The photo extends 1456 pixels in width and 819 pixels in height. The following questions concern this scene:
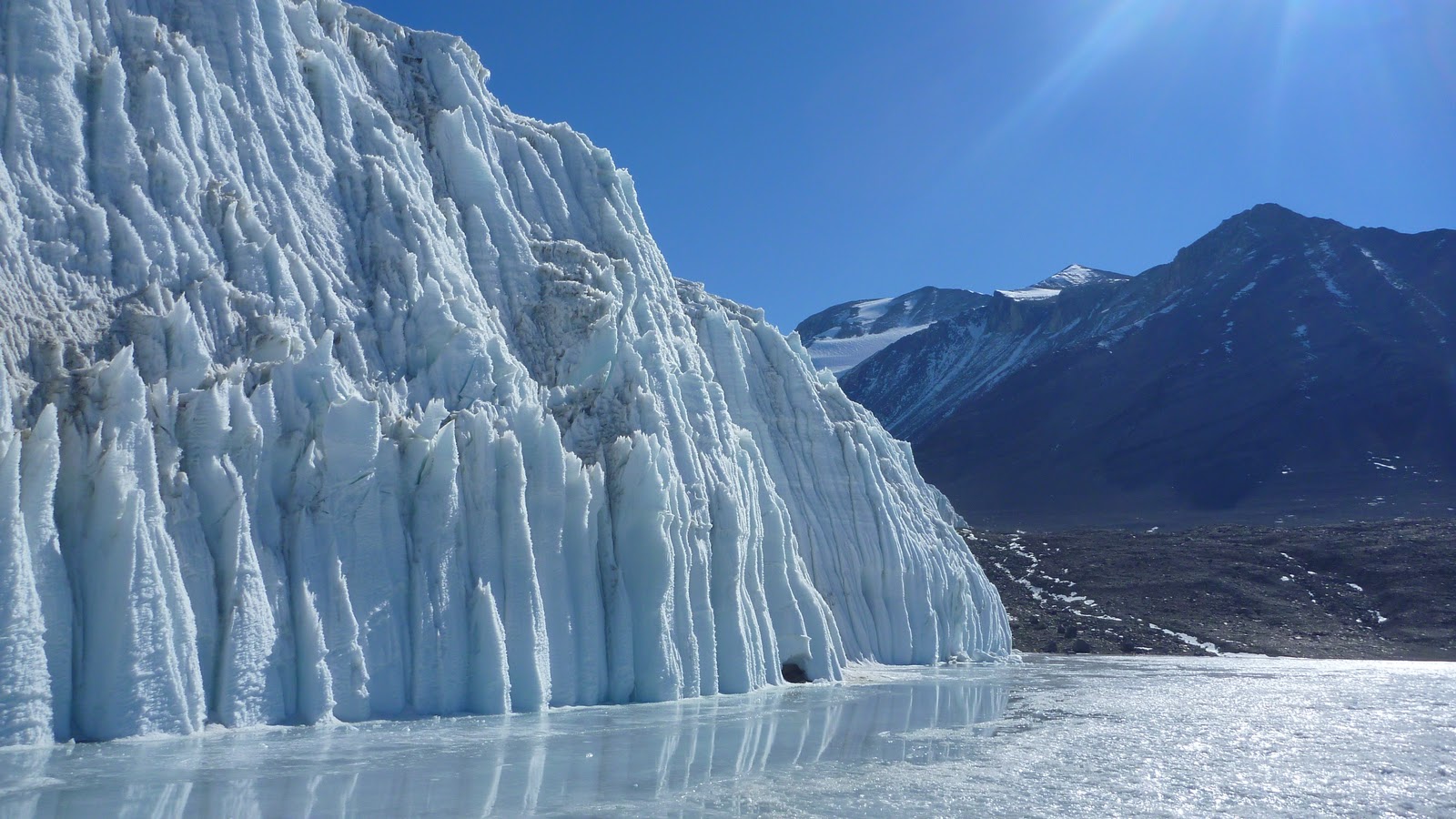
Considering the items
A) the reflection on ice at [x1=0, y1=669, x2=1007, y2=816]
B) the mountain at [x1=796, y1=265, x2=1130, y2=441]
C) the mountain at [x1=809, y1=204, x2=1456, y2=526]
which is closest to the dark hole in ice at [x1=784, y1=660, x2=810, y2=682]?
the reflection on ice at [x1=0, y1=669, x2=1007, y2=816]

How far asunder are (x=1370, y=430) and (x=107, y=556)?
346 ft

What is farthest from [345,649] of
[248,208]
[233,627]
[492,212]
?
[492,212]

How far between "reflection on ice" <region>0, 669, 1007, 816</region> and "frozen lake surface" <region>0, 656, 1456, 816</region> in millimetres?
42

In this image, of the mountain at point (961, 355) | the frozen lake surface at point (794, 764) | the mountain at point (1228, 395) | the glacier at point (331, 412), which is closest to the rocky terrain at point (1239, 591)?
the mountain at point (1228, 395)

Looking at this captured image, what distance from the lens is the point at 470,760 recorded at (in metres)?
13.7

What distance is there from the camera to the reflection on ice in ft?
35.7

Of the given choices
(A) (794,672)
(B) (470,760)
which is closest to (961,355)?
(A) (794,672)

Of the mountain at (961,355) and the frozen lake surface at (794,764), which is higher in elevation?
the mountain at (961,355)

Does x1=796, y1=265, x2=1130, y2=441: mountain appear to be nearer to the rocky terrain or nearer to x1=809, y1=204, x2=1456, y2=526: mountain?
x1=809, y1=204, x2=1456, y2=526: mountain

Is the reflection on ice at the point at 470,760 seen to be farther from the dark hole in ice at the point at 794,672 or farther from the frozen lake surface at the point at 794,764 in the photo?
the dark hole in ice at the point at 794,672

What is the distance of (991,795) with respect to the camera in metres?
13.2

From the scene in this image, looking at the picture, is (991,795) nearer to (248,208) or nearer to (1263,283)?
(248,208)

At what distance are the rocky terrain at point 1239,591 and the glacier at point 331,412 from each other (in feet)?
84.2

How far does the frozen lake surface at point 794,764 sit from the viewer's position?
450 inches
